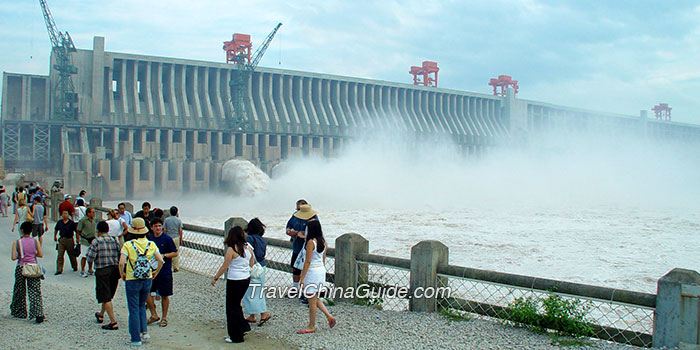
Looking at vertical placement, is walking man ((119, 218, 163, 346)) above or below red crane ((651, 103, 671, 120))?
below

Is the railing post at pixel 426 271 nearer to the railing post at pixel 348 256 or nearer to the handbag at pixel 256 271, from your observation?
the railing post at pixel 348 256

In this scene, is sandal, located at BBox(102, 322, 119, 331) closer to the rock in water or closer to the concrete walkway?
the concrete walkway

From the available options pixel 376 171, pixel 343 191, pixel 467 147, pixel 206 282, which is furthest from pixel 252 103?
pixel 206 282

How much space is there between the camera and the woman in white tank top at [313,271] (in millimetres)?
7273

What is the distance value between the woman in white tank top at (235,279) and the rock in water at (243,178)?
4430cm

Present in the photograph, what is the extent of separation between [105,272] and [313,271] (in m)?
2.95

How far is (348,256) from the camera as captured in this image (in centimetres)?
872

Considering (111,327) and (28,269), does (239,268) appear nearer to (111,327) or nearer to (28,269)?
(111,327)

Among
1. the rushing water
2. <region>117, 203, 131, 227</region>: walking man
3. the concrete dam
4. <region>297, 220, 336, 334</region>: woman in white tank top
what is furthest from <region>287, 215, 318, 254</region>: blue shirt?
A: the concrete dam

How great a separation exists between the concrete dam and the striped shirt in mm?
45032

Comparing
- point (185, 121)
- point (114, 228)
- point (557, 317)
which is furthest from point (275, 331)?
point (185, 121)

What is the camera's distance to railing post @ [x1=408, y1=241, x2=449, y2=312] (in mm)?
7785

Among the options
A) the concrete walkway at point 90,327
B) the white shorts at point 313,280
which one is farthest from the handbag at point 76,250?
the white shorts at point 313,280

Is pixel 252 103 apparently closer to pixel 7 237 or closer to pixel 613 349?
pixel 7 237
